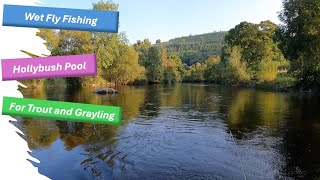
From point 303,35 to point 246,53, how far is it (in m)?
54.1

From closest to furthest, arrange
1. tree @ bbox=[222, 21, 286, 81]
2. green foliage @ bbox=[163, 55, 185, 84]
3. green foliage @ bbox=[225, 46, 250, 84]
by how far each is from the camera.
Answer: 1. green foliage @ bbox=[225, 46, 250, 84]
2. tree @ bbox=[222, 21, 286, 81]
3. green foliage @ bbox=[163, 55, 185, 84]

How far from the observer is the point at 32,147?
19.2 meters

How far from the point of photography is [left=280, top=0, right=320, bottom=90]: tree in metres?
50.4

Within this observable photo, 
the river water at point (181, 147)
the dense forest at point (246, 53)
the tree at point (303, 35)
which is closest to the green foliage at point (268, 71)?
the dense forest at point (246, 53)

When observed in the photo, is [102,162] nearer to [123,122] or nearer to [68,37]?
[123,122]

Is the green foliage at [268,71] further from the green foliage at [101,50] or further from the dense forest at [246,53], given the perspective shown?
the green foliage at [101,50]

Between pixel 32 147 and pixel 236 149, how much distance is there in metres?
11.4

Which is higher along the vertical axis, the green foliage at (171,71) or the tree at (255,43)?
the tree at (255,43)

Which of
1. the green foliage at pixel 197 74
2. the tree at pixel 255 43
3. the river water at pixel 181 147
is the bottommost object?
the river water at pixel 181 147

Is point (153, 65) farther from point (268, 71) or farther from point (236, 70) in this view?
point (268, 71)

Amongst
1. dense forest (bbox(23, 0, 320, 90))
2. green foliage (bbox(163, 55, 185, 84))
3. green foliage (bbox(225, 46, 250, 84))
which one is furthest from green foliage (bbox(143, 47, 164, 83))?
green foliage (bbox(225, 46, 250, 84))

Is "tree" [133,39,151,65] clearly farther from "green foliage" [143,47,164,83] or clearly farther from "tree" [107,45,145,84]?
"tree" [107,45,145,84]

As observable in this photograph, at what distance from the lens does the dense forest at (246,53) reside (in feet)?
174

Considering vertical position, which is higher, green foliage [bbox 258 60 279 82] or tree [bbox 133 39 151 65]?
tree [bbox 133 39 151 65]
